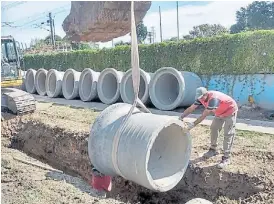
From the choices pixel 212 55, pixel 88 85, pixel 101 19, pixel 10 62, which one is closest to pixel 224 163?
pixel 101 19

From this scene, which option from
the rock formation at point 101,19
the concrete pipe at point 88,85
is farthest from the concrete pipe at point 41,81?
the rock formation at point 101,19

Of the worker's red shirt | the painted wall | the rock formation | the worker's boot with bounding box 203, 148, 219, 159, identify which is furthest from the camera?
the painted wall

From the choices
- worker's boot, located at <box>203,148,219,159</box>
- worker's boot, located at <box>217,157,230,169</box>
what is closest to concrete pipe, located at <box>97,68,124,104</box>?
worker's boot, located at <box>203,148,219,159</box>

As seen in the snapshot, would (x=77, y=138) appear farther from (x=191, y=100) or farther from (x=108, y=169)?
(x=191, y=100)

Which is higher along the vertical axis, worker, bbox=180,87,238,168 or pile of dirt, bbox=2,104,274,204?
worker, bbox=180,87,238,168

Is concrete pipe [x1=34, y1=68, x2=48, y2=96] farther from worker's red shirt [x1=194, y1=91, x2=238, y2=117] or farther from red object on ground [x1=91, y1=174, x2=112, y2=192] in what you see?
worker's red shirt [x1=194, y1=91, x2=238, y2=117]

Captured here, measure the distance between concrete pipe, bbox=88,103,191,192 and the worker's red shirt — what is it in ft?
2.10

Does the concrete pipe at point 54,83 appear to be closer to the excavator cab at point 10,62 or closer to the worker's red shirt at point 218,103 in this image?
the excavator cab at point 10,62

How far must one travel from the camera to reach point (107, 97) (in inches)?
595

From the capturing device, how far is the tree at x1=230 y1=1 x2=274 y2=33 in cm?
3414

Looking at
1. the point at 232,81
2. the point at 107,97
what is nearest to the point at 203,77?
the point at 232,81

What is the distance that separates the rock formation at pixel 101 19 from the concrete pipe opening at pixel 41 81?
1626 centimetres

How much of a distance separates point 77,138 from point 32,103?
4.17 m

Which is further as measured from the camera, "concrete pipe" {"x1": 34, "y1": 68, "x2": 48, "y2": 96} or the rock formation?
"concrete pipe" {"x1": 34, "y1": 68, "x2": 48, "y2": 96}
